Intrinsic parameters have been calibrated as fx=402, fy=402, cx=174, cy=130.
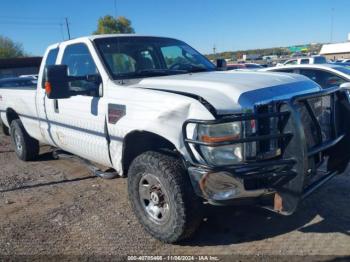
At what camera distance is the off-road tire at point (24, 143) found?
7.00 metres

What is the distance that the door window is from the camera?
14.6 feet

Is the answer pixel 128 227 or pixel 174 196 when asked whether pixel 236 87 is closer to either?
pixel 174 196

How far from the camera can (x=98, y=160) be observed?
475cm

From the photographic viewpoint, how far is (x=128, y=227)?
419cm

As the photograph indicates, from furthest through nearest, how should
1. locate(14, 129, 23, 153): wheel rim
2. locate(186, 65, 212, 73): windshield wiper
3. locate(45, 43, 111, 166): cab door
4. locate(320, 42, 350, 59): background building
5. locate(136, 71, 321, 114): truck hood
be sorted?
locate(320, 42, 350, 59): background building, locate(14, 129, 23, 153): wheel rim, locate(186, 65, 212, 73): windshield wiper, locate(45, 43, 111, 166): cab door, locate(136, 71, 321, 114): truck hood

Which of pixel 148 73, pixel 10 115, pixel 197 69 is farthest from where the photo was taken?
pixel 10 115

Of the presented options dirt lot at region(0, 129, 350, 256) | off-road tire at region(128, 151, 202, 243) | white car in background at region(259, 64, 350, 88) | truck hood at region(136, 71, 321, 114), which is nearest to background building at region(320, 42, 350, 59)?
white car in background at region(259, 64, 350, 88)

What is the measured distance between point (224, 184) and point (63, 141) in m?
3.00

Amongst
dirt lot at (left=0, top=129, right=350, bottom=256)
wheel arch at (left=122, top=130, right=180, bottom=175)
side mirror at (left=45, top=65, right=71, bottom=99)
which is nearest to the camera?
dirt lot at (left=0, top=129, right=350, bottom=256)

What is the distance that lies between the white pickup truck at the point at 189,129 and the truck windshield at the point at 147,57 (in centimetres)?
2

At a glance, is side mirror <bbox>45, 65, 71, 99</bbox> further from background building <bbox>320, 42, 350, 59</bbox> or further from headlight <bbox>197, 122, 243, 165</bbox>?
background building <bbox>320, 42, 350, 59</bbox>

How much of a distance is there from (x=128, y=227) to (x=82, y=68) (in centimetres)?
199

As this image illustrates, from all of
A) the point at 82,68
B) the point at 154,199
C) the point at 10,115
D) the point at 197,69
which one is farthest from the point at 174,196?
the point at 10,115

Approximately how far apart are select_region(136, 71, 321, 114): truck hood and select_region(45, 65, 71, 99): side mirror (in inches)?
29.5
